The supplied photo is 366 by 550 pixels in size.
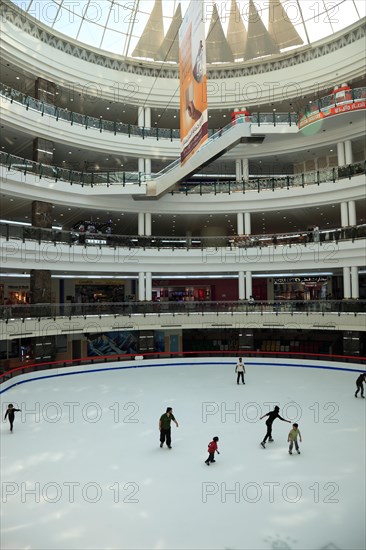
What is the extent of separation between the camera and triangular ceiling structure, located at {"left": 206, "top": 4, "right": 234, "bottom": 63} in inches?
1252

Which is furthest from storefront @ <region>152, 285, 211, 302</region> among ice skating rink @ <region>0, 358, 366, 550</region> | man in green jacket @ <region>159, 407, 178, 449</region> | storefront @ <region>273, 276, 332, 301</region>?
man in green jacket @ <region>159, 407, 178, 449</region>

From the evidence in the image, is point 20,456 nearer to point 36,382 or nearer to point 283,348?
point 36,382

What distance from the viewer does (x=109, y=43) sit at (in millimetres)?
30281

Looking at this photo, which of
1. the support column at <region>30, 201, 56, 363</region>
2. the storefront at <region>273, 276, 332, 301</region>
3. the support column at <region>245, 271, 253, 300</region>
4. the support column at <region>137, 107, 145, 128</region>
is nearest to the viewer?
the support column at <region>30, 201, 56, 363</region>

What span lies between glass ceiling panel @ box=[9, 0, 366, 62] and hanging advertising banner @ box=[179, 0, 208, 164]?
17579 mm

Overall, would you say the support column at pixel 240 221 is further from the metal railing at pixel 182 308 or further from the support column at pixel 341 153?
the support column at pixel 341 153

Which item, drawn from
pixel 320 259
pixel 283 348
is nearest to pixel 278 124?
pixel 320 259

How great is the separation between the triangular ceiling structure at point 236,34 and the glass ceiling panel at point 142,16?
0.16 meters

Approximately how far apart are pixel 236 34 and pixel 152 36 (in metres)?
6.74

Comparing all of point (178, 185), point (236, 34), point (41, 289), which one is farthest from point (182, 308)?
point (236, 34)

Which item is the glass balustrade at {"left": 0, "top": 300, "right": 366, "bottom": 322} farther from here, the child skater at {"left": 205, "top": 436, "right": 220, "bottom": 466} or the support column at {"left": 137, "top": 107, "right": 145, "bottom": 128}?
the child skater at {"left": 205, "top": 436, "right": 220, "bottom": 466}

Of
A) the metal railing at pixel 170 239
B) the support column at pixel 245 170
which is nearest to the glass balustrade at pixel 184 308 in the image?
the metal railing at pixel 170 239

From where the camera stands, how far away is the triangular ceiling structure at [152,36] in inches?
1178

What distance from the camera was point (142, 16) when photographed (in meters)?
29.8
